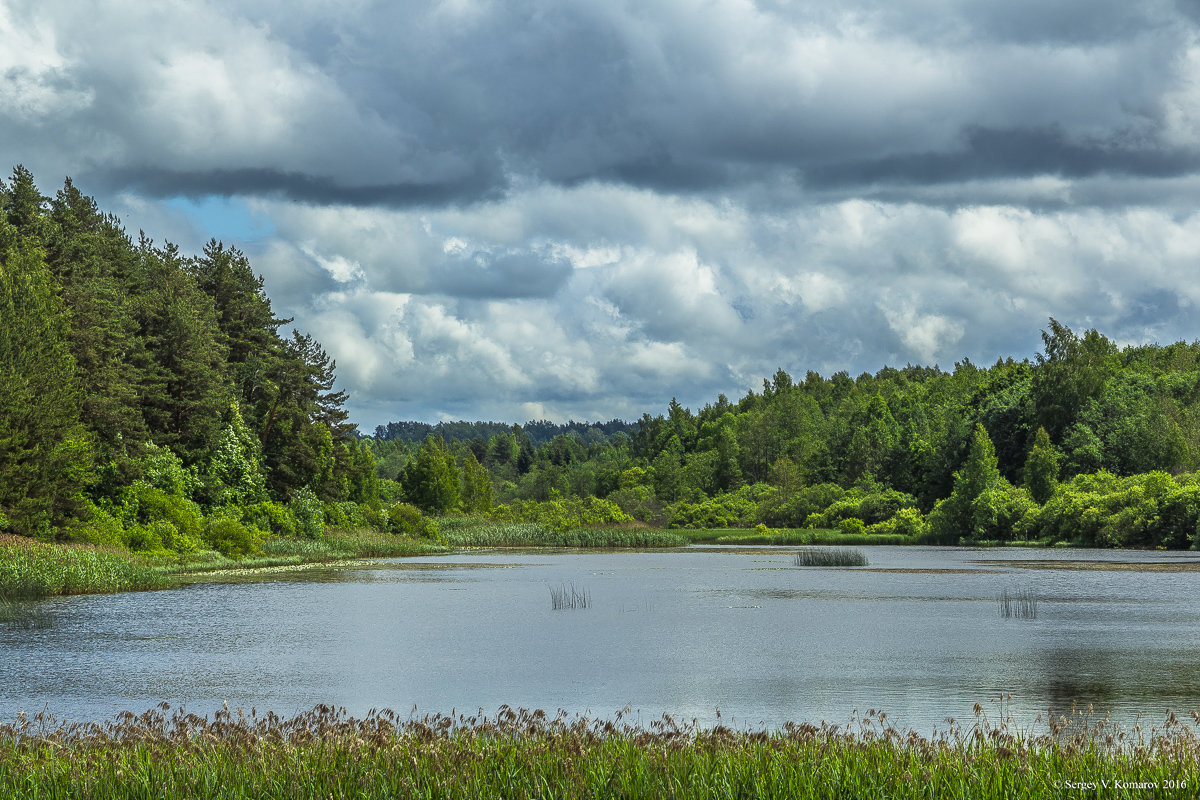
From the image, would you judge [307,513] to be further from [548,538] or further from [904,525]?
[904,525]

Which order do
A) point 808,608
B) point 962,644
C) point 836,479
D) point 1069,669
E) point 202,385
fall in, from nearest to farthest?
1. point 1069,669
2. point 962,644
3. point 808,608
4. point 202,385
5. point 836,479

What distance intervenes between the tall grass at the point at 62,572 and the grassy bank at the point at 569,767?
28.0m

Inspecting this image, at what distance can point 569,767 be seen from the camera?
9.45 m

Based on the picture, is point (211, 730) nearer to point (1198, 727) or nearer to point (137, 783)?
point (137, 783)

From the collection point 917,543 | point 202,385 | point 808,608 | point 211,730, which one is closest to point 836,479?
point 917,543

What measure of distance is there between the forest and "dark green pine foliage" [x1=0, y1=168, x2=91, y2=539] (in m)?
0.11

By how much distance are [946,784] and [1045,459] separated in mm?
100201

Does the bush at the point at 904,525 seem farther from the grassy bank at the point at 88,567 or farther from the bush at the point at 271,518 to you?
the grassy bank at the point at 88,567

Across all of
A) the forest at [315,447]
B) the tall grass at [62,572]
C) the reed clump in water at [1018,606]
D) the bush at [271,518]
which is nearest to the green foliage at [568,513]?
the forest at [315,447]

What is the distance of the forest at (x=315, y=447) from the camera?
49500 millimetres

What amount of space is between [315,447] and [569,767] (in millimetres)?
80674

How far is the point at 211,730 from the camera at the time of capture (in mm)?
11344

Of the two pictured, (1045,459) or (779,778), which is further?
(1045,459)

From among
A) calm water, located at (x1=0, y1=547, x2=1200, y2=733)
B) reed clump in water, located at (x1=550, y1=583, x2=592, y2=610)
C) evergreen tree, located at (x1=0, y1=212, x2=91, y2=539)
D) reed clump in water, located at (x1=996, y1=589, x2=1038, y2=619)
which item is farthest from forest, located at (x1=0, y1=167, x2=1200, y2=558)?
reed clump in water, located at (x1=996, y1=589, x2=1038, y2=619)
